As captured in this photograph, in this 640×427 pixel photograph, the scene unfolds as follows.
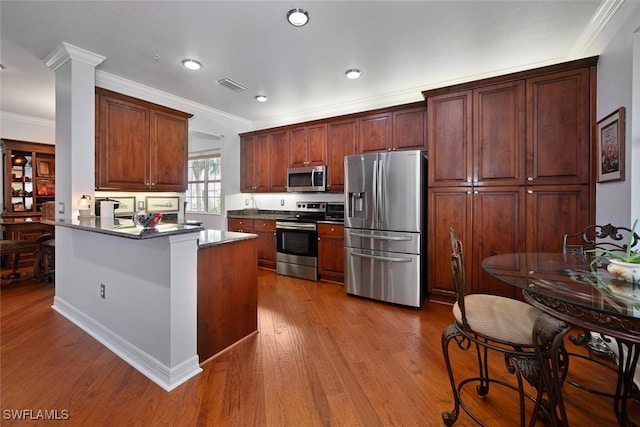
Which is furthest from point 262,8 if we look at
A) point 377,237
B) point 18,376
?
point 18,376

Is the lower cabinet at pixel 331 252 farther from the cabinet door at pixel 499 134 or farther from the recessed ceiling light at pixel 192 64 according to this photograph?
the recessed ceiling light at pixel 192 64

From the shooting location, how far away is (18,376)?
1841 millimetres

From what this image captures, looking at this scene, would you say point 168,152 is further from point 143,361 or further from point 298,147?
point 143,361

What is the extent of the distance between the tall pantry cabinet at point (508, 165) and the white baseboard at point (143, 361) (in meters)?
2.56

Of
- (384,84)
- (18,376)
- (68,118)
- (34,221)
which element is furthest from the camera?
(34,221)

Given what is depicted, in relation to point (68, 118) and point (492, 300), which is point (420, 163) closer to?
point (492, 300)

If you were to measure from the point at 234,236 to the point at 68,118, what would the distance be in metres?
2.15

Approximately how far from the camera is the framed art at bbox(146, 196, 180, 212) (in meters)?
4.24

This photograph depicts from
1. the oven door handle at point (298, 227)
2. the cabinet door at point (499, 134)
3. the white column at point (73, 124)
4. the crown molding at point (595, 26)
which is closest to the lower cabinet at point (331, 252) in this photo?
the oven door handle at point (298, 227)

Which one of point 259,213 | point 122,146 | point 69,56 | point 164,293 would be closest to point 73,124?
point 122,146

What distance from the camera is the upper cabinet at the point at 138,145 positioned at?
3.09 metres

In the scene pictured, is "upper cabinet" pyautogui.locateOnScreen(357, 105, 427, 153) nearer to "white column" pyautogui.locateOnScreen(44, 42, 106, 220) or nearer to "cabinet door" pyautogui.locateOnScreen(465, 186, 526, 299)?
"cabinet door" pyautogui.locateOnScreen(465, 186, 526, 299)

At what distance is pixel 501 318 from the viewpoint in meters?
1.41

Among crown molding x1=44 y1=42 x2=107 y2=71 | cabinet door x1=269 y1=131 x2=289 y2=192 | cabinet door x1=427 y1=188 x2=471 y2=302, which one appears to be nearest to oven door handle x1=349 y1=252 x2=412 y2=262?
cabinet door x1=427 y1=188 x2=471 y2=302
